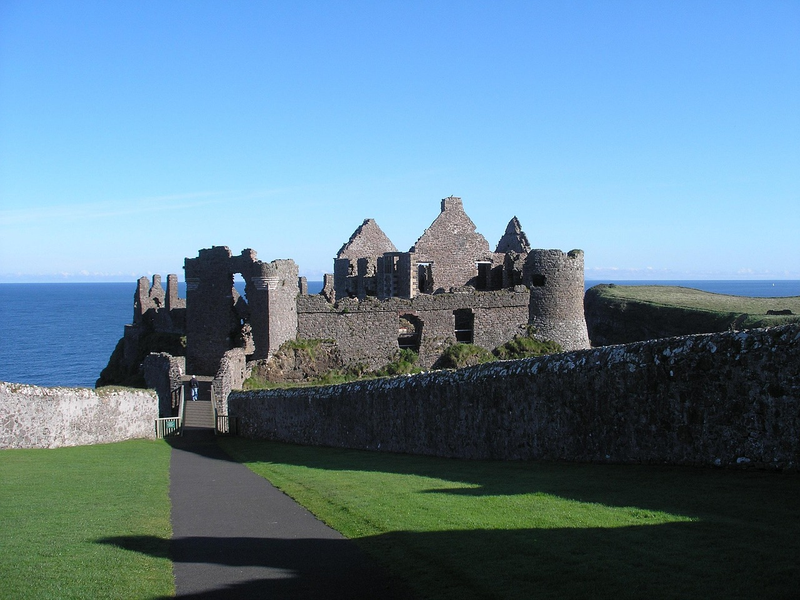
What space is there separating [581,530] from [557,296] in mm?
30878

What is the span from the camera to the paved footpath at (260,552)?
8.48 metres

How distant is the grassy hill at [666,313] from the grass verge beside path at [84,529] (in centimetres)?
2759

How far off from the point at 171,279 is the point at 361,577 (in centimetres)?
4208

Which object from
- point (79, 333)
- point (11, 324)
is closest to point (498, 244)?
point (79, 333)

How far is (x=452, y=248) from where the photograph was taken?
43.6 metres

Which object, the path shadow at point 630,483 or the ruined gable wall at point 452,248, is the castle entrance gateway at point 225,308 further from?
the path shadow at point 630,483

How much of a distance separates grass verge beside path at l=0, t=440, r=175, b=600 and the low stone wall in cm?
302

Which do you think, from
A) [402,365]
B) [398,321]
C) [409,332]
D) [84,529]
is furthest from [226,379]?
[84,529]

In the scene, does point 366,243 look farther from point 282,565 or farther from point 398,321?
point 282,565

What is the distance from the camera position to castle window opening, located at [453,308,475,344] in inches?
1513

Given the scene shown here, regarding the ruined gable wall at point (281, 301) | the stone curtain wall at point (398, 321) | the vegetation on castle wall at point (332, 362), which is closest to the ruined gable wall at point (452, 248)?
the stone curtain wall at point (398, 321)

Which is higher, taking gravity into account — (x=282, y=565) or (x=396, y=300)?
(x=396, y=300)

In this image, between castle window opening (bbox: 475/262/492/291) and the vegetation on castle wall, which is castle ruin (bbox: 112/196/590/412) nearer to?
castle window opening (bbox: 475/262/492/291)

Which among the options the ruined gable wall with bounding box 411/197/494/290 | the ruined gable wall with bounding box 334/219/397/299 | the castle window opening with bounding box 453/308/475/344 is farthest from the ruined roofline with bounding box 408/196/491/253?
the castle window opening with bounding box 453/308/475/344
